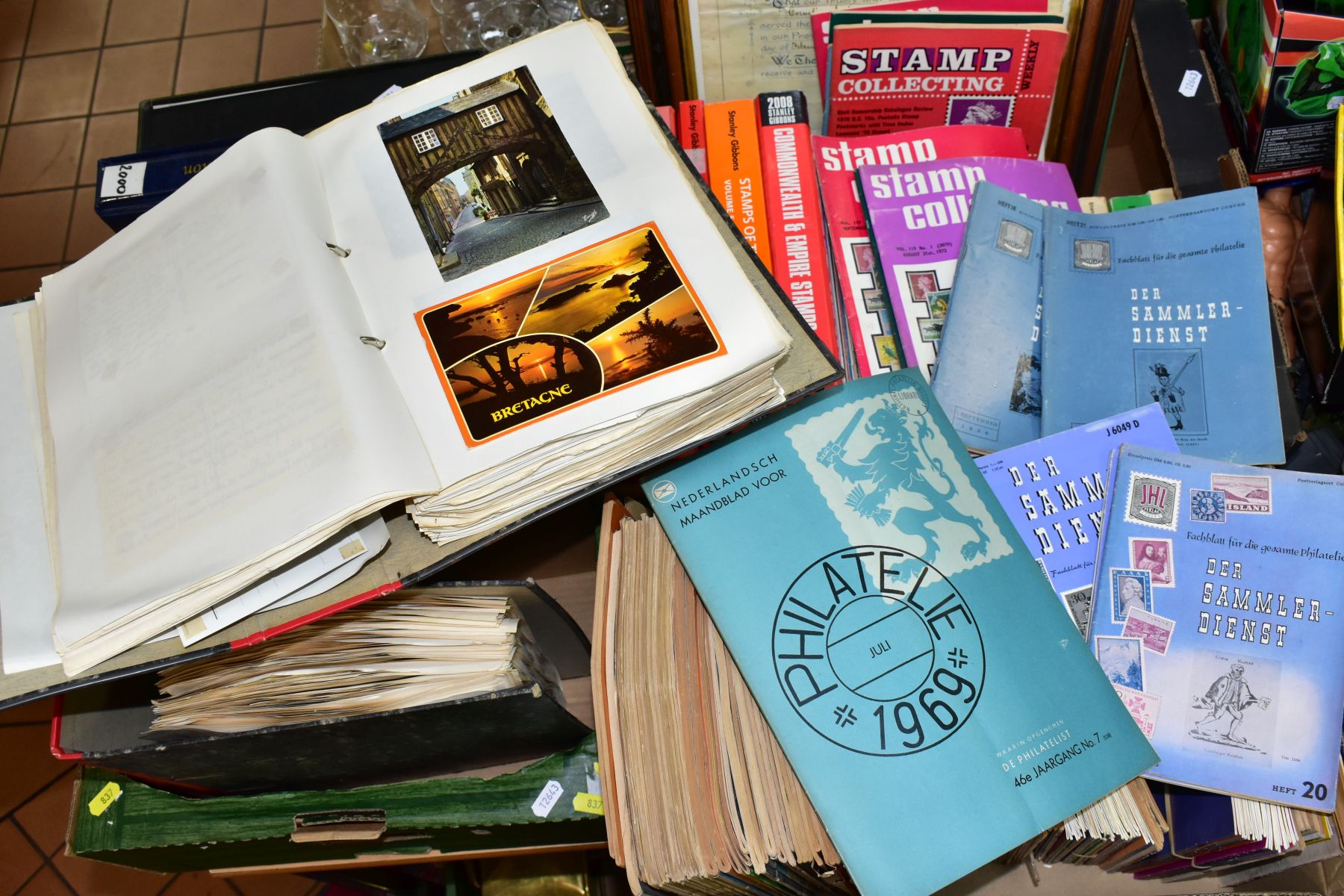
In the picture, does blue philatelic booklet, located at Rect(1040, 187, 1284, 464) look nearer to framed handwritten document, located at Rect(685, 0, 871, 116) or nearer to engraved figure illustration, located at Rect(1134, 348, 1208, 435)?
engraved figure illustration, located at Rect(1134, 348, 1208, 435)

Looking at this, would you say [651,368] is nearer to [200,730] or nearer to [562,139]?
[562,139]

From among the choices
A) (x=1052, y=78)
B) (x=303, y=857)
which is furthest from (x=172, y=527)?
(x=1052, y=78)

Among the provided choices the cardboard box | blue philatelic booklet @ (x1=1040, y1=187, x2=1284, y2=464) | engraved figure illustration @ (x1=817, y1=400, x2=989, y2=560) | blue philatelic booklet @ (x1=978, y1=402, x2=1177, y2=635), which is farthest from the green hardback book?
the cardboard box

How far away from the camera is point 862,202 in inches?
47.8

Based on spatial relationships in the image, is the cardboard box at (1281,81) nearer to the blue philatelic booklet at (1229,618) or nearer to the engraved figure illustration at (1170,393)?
the engraved figure illustration at (1170,393)

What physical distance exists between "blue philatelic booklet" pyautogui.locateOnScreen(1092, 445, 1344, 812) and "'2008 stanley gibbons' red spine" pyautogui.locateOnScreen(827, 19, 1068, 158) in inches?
20.4

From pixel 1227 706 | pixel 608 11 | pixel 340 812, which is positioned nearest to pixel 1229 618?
pixel 1227 706

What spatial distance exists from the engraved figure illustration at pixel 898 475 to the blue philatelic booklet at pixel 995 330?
0.40 ft

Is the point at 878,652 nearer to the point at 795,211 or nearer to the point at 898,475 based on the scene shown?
the point at 898,475

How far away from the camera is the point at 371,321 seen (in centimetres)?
85

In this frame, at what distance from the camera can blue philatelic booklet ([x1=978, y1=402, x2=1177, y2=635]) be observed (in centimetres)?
→ 99

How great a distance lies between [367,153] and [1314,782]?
43.2 inches

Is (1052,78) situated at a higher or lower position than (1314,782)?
higher

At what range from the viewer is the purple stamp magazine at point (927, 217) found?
113 cm
